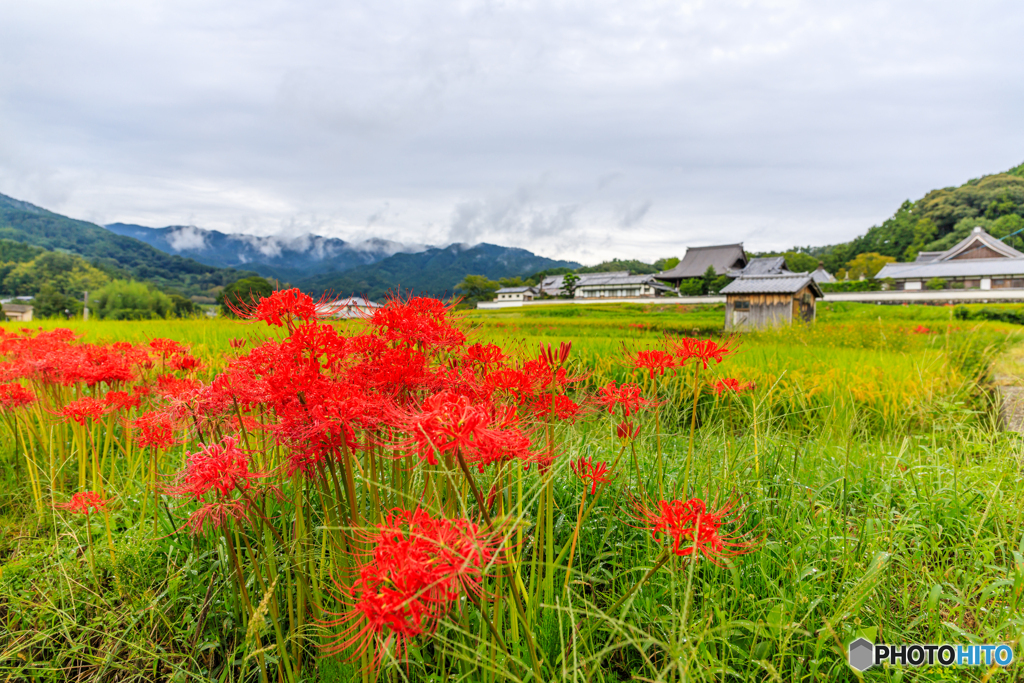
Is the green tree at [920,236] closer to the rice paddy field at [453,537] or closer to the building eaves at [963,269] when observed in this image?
the building eaves at [963,269]

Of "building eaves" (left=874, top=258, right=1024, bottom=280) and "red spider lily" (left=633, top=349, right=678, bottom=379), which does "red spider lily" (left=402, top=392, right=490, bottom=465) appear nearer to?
"red spider lily" (left=633, top=349, right=678, bottom=379)

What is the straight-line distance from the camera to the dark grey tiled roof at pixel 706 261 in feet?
201

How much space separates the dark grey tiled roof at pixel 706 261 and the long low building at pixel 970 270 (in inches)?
625

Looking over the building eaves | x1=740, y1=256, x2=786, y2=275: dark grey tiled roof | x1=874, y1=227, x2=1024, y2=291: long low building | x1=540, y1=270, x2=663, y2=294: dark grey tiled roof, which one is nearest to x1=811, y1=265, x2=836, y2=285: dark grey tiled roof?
x1=740, y1=256, x2=786, y2=275: dark grey tiled roof

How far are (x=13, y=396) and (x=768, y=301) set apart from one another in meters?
17.4

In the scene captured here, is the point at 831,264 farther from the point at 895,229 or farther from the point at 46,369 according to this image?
the point at 46,369

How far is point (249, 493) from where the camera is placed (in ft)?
5.00

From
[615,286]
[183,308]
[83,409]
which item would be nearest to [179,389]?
[83,409]

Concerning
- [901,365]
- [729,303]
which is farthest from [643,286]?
[901,365]

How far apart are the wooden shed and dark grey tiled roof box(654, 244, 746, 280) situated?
46.2 m

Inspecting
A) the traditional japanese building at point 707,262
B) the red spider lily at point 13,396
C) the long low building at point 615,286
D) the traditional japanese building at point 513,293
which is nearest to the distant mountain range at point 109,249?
the traditional japanese building at point 513,293

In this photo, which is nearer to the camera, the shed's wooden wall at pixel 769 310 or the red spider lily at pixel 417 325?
the red spider lily at pixel 417 325

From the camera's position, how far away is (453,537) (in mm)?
962

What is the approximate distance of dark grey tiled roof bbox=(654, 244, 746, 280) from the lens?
201ft
